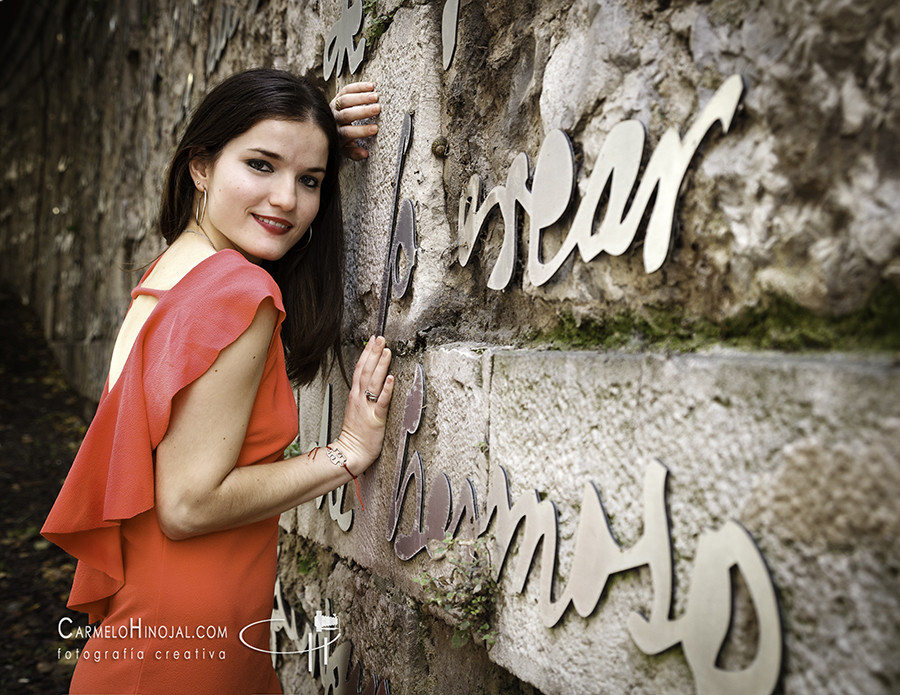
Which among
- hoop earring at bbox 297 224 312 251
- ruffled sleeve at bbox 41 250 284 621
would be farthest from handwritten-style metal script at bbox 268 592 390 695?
hoop earring at bbox 297 224 312 251

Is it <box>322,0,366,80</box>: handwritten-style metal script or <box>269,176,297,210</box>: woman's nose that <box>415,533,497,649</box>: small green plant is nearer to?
<box>269,176,297,210</box>: woman's nose

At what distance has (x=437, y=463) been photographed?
1.46 meters

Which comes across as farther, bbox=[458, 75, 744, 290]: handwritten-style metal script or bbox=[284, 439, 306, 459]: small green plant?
bbox=[284, 439, 306, 459]: small green plant

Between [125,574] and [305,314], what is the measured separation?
0.79 meters

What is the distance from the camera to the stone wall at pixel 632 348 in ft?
2.35

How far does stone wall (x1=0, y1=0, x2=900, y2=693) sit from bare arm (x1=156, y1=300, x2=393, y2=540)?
32cm

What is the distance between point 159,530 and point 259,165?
2.93 feet

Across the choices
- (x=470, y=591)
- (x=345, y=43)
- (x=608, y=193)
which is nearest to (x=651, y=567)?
(x=470, y=591)

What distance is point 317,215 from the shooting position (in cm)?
197

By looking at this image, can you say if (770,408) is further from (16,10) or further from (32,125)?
(16,10)

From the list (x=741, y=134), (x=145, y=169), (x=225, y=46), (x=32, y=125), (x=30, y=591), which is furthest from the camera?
(x=32, y=125)

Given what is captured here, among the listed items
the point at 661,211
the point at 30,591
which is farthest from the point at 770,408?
the point at 30,591

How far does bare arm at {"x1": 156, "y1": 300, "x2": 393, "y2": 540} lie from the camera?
138 cm

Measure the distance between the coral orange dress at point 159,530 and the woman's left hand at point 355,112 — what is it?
53 centimetres
